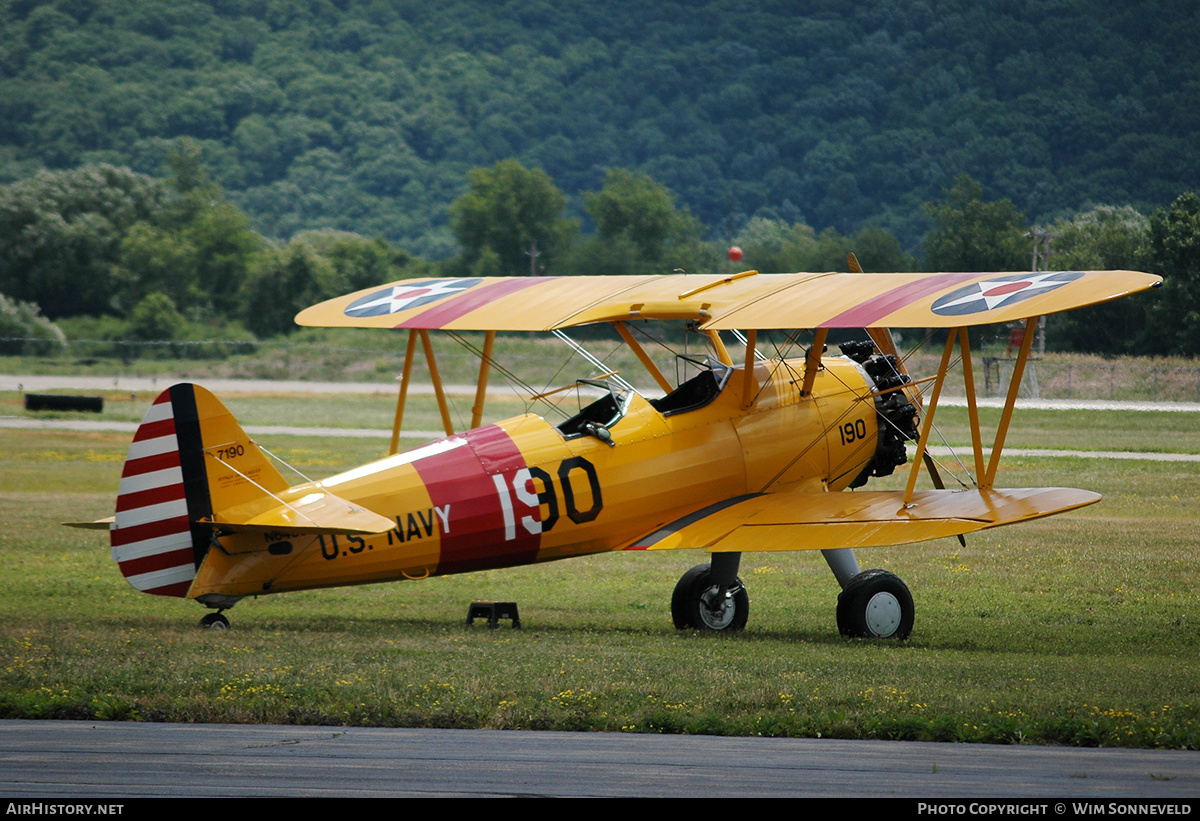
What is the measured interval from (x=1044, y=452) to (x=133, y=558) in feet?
77.1

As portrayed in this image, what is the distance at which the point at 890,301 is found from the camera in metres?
10.9

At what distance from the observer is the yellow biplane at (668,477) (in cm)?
1002

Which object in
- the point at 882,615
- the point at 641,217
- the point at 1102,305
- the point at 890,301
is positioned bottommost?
the point at 882,615

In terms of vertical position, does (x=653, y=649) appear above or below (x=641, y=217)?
below

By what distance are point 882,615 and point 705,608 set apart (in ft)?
5.27

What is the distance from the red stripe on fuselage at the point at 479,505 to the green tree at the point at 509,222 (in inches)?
2842

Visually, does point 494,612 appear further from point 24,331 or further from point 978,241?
point 24,331

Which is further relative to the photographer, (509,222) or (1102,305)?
(509,222)

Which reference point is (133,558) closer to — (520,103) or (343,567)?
(343,567)

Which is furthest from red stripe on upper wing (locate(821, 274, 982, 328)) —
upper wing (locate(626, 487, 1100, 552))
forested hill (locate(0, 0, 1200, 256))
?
forested hill (locate(0, 0, 1200, 256))

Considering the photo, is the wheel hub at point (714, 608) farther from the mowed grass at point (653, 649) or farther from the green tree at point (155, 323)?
the green tree at point (155, 323)

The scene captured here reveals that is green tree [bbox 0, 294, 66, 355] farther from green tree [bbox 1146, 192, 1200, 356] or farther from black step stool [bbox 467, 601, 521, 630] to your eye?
black step stool [bbox 467, 601, 521, 630]

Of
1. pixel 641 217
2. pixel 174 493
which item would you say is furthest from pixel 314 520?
pixel 641 217

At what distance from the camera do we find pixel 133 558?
9.91m
